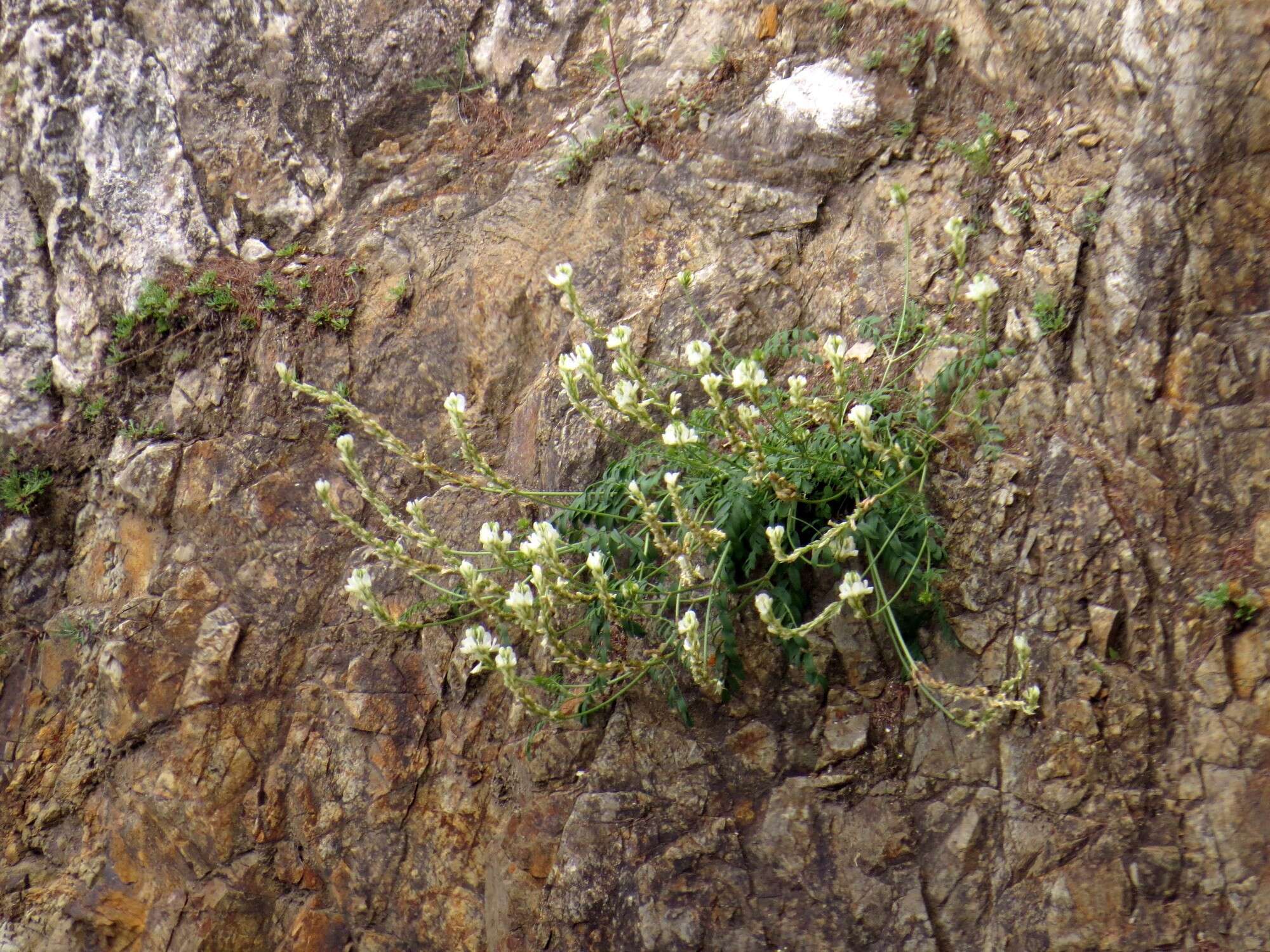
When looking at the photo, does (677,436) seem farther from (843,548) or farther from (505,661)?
(505,661)

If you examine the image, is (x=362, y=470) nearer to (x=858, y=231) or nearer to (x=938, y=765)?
(x=858, y=231)

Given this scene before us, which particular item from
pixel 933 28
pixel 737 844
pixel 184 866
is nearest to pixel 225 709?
pixel 184 866

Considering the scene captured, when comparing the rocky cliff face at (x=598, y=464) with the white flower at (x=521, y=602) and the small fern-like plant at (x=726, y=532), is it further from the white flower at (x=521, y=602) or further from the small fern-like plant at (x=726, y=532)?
the white flower at (x=521, y=602)

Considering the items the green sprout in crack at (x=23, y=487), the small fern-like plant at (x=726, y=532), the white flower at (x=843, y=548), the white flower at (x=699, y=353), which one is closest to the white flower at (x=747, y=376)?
the small fern-like plant at (x=726, y=532)

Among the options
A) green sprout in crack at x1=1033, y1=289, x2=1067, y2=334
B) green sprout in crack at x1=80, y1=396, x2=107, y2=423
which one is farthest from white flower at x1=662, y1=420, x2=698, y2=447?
green sprout in crack at x1=80, y1=396, x2=107, y2=423

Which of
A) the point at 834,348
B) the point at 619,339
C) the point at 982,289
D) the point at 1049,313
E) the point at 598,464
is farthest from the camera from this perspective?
the point at 598,464

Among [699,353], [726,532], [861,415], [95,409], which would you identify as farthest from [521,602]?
[95,409]
